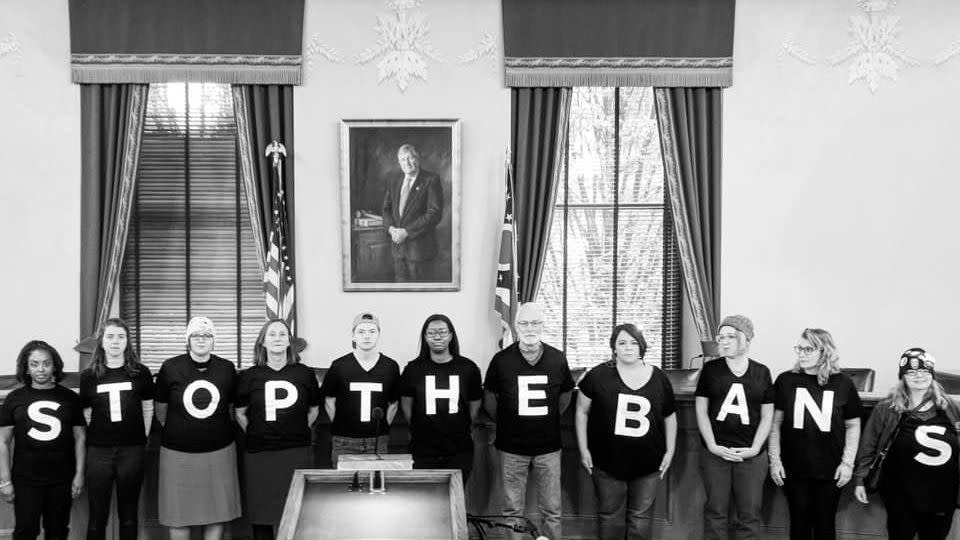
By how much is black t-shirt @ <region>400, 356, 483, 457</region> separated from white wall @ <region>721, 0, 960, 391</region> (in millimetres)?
2789

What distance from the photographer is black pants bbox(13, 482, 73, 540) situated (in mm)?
4445

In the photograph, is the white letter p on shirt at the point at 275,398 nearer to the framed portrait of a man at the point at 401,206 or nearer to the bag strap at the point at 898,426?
the framed portrait of a man at the point at 401,206

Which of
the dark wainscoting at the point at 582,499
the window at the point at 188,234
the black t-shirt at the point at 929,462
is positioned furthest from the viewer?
the window at the point at 188,234

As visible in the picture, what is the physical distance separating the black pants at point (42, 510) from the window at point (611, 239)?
385 cm

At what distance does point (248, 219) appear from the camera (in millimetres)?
6613

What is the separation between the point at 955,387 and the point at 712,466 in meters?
2.39

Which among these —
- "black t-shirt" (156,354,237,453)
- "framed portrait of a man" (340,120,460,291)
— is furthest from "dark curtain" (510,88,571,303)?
"black t-shirt" (156,354,237,453)

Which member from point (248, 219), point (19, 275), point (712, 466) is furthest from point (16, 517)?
point (712, 466)

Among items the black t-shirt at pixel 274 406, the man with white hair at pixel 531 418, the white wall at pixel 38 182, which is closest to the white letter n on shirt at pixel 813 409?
the man with white hair at pixel 531 418

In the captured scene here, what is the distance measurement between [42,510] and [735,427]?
4088mm

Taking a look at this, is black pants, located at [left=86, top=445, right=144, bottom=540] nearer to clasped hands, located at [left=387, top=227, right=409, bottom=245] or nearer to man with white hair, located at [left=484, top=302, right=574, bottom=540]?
man with white hair, located at [left=484, top=302, right=574, bottom=540]

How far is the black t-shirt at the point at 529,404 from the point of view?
15.2ft

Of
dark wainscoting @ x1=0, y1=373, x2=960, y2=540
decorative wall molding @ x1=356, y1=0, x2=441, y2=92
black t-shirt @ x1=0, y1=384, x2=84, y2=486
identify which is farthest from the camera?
decorative wall molding @ x1=356, y1=0, x2=441, y2=92

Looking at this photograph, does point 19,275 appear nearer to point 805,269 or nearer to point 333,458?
point 333,458
